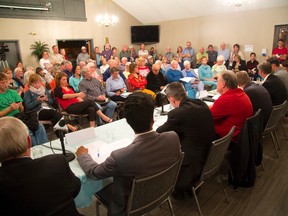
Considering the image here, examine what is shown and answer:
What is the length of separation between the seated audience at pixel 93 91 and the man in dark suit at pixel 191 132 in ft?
8.00

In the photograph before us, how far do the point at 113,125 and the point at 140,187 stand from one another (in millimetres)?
1129

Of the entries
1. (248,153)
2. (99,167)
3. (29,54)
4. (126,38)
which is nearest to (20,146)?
(99,167)

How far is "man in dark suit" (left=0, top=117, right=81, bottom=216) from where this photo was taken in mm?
1001

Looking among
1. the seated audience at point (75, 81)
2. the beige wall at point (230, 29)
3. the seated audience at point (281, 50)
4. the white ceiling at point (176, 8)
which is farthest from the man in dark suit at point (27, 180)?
the beige wall at point (230, 29)

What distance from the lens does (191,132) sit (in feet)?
6.01

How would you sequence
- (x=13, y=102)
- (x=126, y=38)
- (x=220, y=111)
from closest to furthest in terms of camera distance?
1. (x=220, y=111)
2. (x=13, y=102)
3. (x=126, y=38)

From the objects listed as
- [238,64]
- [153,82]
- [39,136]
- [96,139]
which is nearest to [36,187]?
[96,139]

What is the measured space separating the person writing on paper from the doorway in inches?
211

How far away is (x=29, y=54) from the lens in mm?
8188

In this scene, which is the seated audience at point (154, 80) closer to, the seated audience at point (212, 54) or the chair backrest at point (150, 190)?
the chair backrest at point (150, 190)

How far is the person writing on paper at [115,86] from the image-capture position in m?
4.60

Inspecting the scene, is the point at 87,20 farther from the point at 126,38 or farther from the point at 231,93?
the point at 231,93

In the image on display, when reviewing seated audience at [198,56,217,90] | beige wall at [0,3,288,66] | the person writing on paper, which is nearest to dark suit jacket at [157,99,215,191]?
the person writing on paper

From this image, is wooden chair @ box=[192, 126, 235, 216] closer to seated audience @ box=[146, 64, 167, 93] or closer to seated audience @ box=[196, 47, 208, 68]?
seated audience @ box=[146, 64, 167, 93]
